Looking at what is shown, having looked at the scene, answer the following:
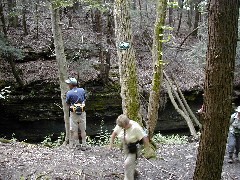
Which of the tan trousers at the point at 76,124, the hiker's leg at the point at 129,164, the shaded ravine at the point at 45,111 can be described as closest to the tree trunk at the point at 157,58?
the tan trousers at the point at 76,124

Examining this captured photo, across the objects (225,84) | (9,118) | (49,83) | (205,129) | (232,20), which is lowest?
(9,118)

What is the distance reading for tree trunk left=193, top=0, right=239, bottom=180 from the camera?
13.7 feet

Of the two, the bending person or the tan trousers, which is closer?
the bending person

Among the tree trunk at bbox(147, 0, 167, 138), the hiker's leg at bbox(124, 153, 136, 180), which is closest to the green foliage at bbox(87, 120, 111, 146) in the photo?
the tree trunk at bbox(147, 0, 167, 138)

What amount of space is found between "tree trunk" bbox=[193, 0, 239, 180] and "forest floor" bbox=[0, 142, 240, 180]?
3.39 meters

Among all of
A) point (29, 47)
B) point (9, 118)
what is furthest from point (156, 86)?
point (29, 47)

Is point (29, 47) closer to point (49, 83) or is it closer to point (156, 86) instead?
point (49, 83)

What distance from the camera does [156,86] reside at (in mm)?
9891

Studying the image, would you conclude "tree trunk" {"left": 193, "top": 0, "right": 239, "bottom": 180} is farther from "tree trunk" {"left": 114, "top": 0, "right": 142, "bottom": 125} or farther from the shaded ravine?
the shaded ravine

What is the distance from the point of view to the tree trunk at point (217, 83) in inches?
165

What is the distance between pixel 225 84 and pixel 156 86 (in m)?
5.49

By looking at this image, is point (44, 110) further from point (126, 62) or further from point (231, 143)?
point (231, 143)

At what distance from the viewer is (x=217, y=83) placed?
4.41 meters

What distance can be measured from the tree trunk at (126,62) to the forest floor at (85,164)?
1.42 m
